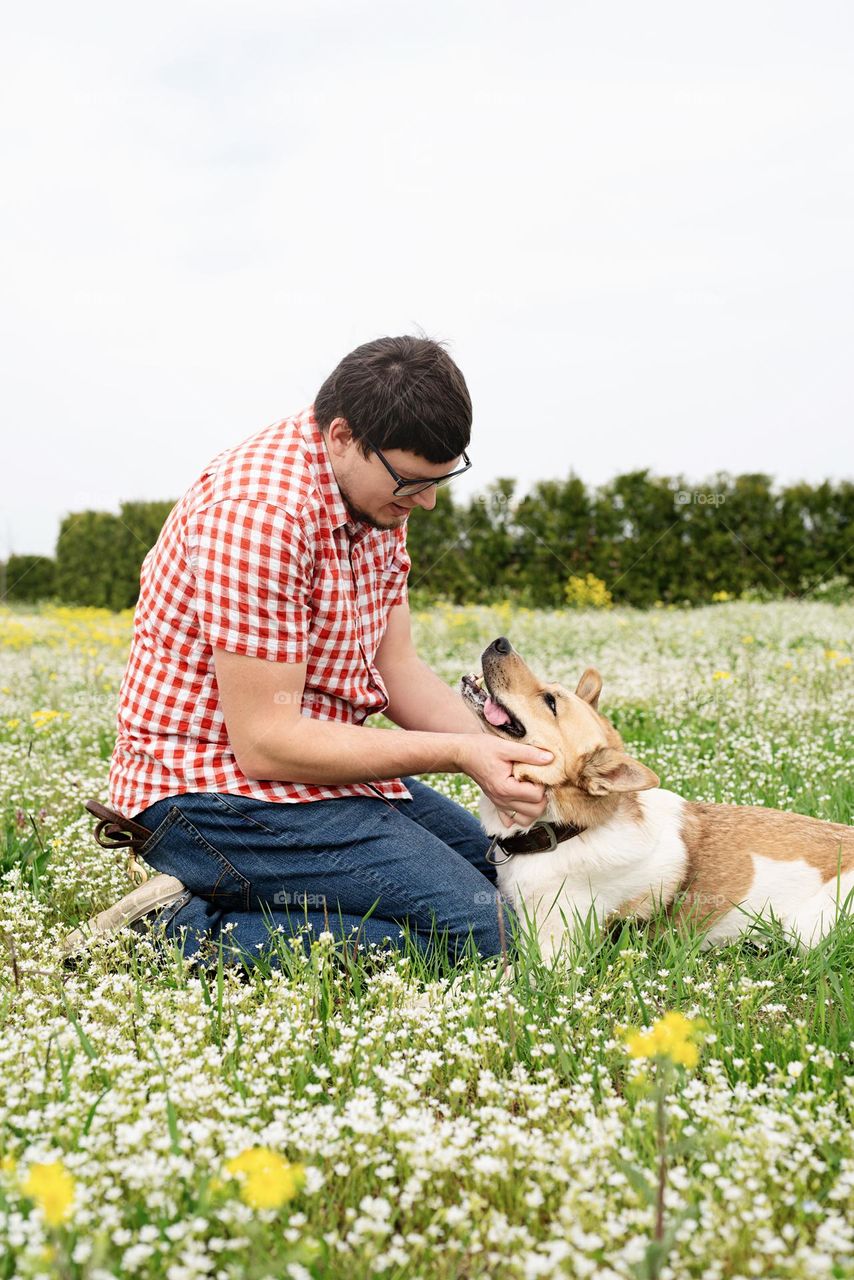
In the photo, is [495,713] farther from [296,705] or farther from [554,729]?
[296,705]

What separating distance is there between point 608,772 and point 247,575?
1336 mm

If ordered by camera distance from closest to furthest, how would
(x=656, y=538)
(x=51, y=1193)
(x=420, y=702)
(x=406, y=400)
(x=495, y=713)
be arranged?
1. (x=51, y=1193)
2. (x=406, y=400)
3. (x=495, y=713)
4. (x=420, y=702)
5. (x=656, y=538)

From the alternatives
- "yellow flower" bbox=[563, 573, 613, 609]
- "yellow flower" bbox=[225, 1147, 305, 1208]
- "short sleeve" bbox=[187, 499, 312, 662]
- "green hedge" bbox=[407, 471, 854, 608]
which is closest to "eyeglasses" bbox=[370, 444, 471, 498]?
"short sleeve" bbox=[187, 499, 312, 662]

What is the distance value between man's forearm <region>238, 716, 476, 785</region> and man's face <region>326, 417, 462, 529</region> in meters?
0.70

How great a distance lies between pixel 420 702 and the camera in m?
4.05

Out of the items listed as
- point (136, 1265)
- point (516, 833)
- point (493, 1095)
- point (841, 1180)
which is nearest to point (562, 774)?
point (516, 833)

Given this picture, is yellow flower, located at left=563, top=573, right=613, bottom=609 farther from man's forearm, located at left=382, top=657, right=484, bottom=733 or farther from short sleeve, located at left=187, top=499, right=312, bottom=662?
short sleeve, located at left=187, top=499, right=312, bottom=662

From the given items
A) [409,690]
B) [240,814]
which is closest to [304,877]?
[240,814]

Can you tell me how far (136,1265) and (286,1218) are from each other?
275mm

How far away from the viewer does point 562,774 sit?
342cm

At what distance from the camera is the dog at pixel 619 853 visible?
11.2ft

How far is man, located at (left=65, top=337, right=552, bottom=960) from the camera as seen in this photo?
120 inches

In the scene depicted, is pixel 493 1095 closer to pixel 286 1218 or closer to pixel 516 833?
pixel 286 1218

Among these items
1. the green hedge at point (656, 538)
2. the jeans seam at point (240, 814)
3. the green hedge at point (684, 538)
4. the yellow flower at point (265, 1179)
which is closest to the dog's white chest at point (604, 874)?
the jeans seam at point (240, 814)
